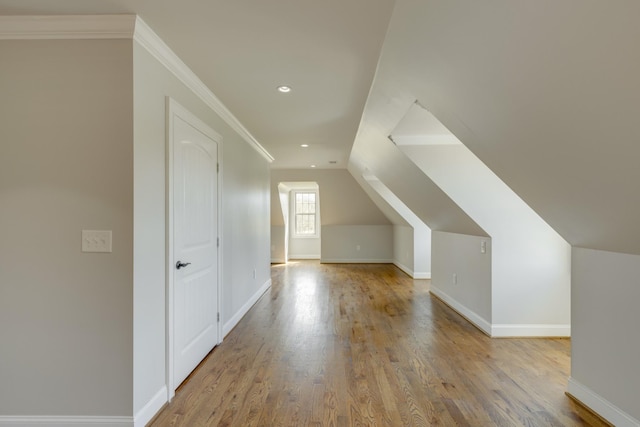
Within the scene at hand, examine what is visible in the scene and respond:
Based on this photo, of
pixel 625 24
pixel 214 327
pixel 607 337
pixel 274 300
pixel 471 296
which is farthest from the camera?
pixel 274 300

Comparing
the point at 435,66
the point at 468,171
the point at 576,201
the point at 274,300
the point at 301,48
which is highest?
the point at 301,48

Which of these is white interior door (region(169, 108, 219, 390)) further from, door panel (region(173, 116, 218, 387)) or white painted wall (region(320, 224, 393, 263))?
white painted wall (region(320, 224, 393, 263))

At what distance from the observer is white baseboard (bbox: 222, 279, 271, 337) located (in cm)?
359

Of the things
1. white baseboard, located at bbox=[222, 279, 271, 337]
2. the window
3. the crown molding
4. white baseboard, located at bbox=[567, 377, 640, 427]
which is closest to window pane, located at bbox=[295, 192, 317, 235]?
the window

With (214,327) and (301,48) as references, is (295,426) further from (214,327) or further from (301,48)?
(301,48)

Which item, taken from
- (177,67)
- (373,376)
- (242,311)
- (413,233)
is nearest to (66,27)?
(177,67)

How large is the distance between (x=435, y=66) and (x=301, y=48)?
0.83 m

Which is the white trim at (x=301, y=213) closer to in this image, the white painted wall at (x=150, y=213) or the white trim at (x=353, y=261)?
the white trim at (x=353, y=261)

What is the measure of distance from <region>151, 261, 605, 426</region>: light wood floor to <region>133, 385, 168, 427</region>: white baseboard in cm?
5

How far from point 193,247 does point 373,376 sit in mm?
1752

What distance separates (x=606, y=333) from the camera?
2.09m

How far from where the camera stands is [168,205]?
2297 mm

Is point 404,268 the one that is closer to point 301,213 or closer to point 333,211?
point 333,211

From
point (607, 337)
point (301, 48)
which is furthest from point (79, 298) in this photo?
point (607, 337)
